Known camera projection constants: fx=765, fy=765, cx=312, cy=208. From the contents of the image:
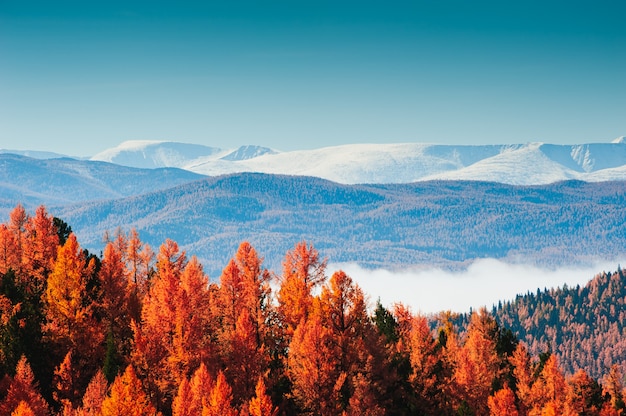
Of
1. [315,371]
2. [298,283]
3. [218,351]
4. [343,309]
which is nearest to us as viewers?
[315,371]

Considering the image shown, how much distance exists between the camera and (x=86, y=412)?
67.6 meters

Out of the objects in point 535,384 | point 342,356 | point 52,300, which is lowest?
point 535,384

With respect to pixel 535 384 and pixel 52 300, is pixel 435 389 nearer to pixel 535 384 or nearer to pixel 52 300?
pixel 535 384

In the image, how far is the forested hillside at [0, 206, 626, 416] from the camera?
235ft

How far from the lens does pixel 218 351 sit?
7931 cm

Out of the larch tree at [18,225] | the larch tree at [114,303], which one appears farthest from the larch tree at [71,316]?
the larch tree at [18,225]

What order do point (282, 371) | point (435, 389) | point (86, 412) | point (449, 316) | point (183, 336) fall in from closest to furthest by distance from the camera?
point (86, 412) < point (183, 336) < point (282, 371) < point (435, 389) < point (449, 316)

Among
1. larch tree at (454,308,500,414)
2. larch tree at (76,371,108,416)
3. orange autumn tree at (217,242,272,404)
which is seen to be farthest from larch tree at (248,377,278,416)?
larch tree at (454,308,500,414)

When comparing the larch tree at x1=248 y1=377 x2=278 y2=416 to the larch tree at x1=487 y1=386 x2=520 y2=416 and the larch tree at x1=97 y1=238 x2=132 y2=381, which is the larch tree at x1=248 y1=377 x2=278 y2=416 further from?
the larch tree at x1=487 y1=386 x2=520 y2=416

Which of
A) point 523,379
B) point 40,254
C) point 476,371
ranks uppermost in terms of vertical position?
point 40,254

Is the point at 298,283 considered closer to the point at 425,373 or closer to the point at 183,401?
the point at 425,373

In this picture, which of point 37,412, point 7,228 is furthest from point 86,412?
point 7,228

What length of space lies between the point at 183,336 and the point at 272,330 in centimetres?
1151

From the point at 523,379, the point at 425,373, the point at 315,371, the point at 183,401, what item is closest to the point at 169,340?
the point at 183,401
